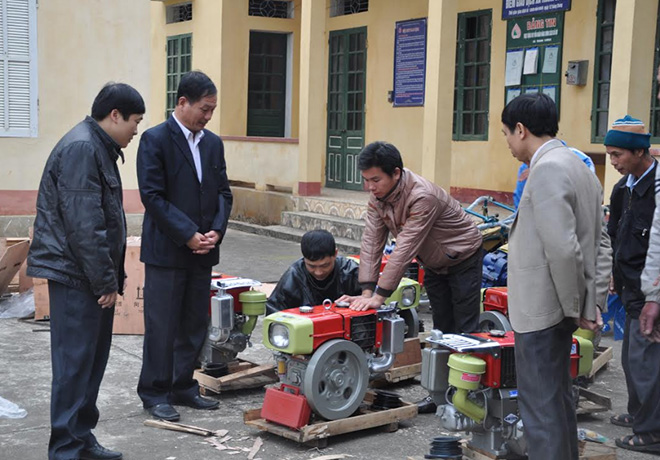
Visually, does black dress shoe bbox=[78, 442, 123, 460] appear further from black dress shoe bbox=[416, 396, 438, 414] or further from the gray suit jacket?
the gray suit jacket

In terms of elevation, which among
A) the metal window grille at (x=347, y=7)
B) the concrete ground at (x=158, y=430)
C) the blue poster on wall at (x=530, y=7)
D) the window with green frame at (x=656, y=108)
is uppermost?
the metal window grille at (x=347, y=7)

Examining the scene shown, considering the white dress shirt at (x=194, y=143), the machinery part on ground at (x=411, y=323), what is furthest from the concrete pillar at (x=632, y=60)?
the white dress shirt at (x=194, y=143)

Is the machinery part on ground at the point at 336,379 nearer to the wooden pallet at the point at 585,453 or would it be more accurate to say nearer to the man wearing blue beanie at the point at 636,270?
the wooden pallet at the point at 585,453

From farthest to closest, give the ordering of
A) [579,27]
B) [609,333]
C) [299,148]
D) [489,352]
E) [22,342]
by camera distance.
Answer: [299,148], [579,27], [609,333], [22,342], [489,352]

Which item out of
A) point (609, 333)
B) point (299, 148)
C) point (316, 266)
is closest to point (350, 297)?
point (316, 266)

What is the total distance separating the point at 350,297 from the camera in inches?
215

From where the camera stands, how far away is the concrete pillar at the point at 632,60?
31.0 feet

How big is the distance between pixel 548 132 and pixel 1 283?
252 inches

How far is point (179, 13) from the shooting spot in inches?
752

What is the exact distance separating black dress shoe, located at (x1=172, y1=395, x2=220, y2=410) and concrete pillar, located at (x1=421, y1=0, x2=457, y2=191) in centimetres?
682

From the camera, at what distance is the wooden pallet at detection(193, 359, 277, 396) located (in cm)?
599

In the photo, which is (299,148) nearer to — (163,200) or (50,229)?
(163,200)

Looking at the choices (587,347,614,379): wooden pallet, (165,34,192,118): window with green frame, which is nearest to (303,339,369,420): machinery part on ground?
(587,347,614,379): wooden pallet

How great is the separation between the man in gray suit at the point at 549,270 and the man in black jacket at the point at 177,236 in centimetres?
231
